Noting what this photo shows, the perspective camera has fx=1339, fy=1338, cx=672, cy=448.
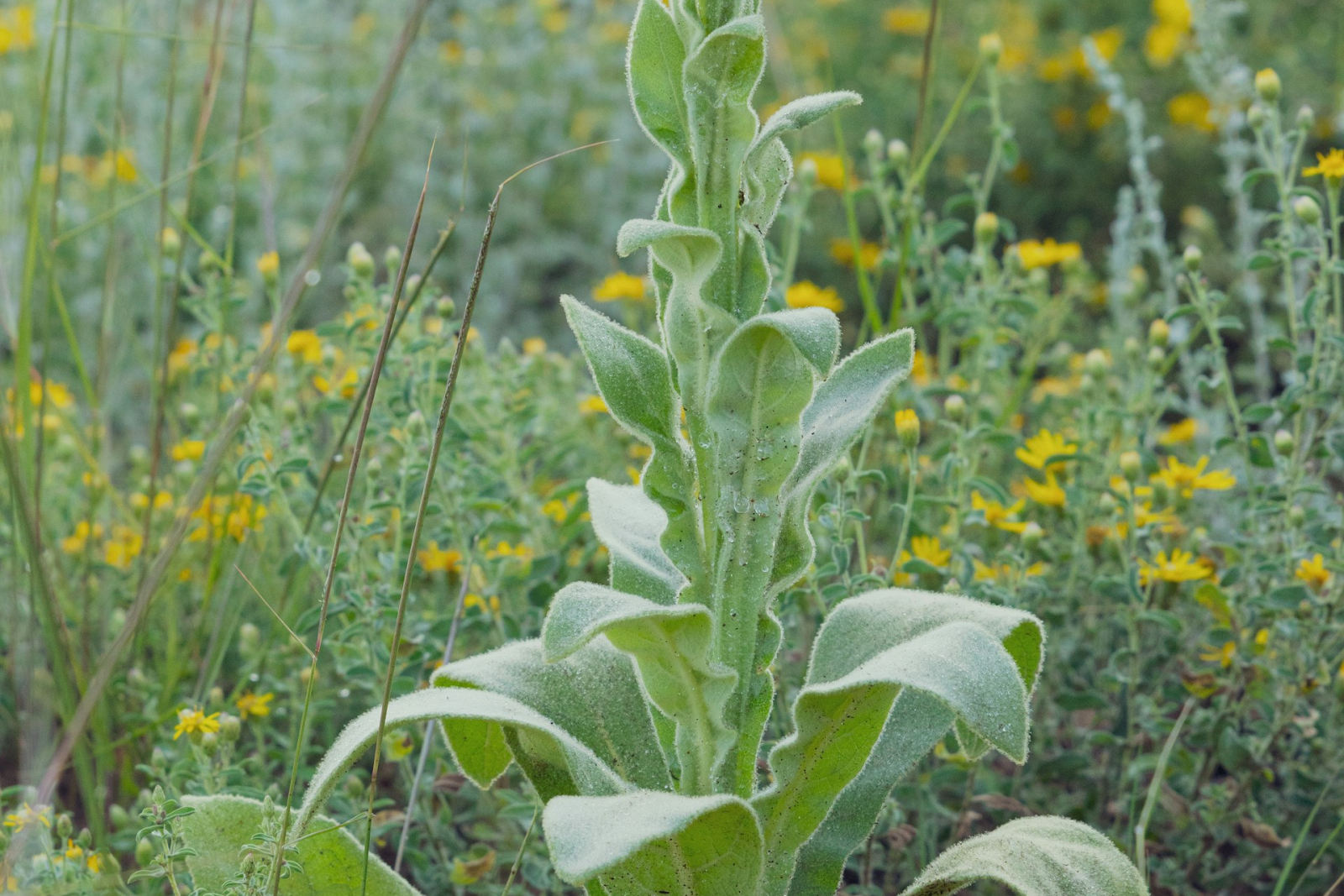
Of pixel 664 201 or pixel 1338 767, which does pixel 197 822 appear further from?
pixel 1338 767

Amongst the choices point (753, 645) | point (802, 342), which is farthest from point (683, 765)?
point (802, 342)

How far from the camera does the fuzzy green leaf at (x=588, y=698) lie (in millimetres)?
1412

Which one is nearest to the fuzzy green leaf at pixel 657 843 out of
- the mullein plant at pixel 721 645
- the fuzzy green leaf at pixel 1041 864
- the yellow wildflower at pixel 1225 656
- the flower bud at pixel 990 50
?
the mullein plant at pixel 721 645

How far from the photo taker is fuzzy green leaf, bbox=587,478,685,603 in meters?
1.43

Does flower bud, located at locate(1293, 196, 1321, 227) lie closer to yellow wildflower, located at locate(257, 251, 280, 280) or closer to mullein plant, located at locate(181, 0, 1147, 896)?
mullein plant, located at locate(181, 0, 1147, 896)

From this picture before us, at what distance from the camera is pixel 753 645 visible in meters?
1.35

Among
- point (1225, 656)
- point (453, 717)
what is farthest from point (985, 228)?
point (453, 717)

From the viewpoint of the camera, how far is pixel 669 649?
48.8 inches

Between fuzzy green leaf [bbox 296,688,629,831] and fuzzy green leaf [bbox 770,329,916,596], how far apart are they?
0.83ft

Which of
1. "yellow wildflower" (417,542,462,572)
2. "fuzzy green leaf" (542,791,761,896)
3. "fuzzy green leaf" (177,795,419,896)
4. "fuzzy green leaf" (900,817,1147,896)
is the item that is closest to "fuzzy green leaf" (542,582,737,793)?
"fuzzy green leaf" (542,791,761,896)

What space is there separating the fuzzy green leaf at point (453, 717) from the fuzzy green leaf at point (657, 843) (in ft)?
0.31

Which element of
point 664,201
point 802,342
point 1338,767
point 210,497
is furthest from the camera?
point 210,497

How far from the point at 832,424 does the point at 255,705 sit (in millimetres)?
978

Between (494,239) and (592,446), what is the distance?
2301 mm
